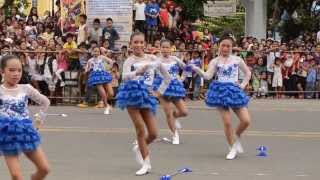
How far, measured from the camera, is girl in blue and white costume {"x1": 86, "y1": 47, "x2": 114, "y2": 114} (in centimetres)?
1697

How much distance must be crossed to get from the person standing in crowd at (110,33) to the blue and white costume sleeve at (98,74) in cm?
226

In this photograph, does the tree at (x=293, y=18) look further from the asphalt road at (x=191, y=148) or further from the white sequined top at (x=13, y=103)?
the white sequined top at (x=13, y=103)

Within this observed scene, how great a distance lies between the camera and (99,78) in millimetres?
17016

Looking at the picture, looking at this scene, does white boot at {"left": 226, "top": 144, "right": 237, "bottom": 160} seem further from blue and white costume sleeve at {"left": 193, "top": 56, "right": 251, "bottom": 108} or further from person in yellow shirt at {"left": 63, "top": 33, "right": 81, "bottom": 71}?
person in yellow shirt at {"left": 63, "top": 33, "right": 81, "bottom": 71}

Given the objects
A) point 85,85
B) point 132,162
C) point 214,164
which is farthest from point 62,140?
point 85,85

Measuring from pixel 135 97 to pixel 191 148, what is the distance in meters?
2.73

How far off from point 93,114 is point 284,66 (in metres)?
6.04

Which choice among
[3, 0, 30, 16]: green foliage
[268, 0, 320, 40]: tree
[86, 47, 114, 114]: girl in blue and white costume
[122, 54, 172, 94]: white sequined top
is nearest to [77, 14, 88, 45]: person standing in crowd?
[86, 47, 114, 114]: girl in blue and white costume

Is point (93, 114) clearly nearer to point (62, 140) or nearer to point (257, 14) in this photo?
point (62, 140)

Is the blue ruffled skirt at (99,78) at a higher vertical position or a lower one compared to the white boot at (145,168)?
higher

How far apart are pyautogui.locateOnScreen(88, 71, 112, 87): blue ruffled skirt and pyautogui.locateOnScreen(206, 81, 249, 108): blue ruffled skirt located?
20.8 feet

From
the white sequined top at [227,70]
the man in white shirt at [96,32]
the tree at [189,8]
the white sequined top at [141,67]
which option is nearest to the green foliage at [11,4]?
the tree at [189,8]

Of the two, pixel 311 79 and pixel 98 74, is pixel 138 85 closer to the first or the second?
pixel 98 74

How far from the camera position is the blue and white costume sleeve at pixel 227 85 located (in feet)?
35.4
